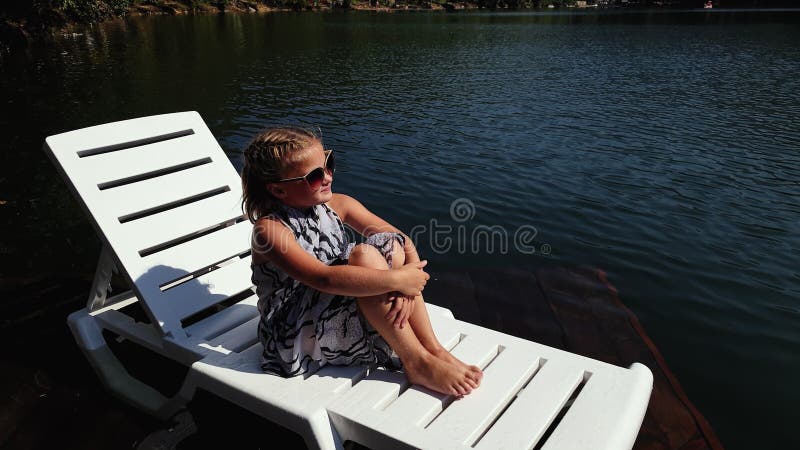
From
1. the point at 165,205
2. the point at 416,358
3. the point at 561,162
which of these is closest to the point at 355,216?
the point at 416,358

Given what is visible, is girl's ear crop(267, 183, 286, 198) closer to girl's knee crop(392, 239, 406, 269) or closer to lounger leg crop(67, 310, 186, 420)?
girl's knee crop(392, 239, 406, 269)

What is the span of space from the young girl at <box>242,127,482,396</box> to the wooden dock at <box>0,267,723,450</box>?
53 cm

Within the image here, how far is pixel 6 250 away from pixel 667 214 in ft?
31.1

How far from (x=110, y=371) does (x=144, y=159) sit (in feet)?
5.50

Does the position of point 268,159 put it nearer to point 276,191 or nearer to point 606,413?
point 276,191

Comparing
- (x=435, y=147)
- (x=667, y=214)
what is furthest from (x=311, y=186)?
(x=435, y=147)

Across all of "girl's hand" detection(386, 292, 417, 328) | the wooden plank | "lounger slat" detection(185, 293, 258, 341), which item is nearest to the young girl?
"girl's hand" detection(386, 292, 417, 328)

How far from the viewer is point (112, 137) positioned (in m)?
A: 4.33

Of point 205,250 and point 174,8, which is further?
point 174,8

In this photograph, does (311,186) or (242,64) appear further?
(242,64)

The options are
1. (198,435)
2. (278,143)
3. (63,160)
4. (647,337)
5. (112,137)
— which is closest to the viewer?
(278,143)

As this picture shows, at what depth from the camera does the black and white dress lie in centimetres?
294

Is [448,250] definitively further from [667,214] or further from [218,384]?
[218,384]

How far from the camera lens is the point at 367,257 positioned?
2.75 m
